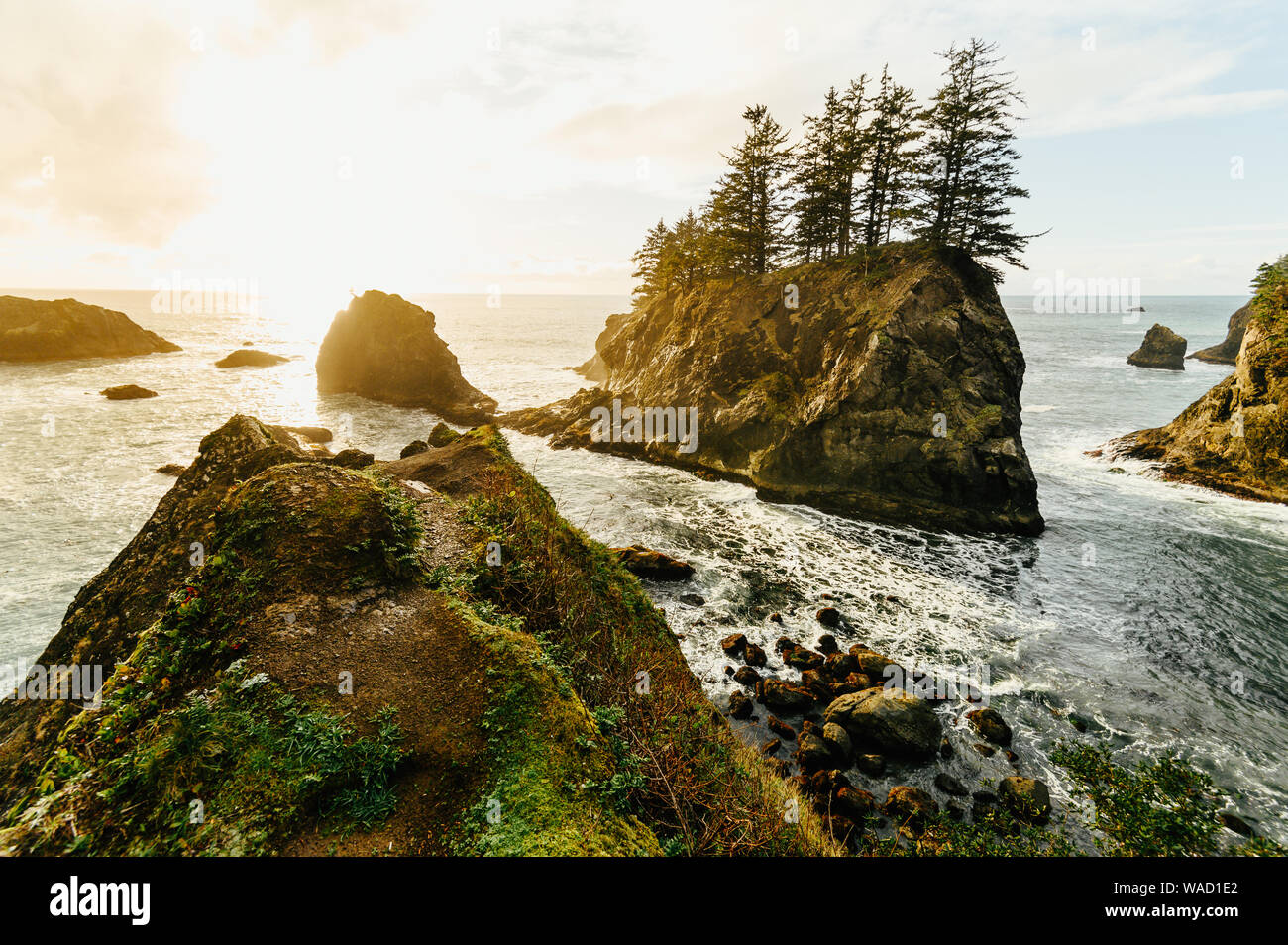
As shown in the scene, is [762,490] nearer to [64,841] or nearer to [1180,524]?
[1180,524]

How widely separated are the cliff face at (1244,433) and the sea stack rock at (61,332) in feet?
411

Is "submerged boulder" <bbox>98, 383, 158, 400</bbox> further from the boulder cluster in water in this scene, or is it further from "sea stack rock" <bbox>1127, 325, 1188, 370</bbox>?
"sea stack rock" <bbox>1127, 325, 1188, 370</bbox>

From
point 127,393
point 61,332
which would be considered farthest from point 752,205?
point 61,332

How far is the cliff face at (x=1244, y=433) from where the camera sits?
29.3 metres

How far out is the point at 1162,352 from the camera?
77.9 m

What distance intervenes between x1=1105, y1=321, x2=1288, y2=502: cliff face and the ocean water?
7.00 feet

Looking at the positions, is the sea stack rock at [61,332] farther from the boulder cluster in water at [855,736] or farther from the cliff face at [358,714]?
the boulder cluster in water at [855,736]

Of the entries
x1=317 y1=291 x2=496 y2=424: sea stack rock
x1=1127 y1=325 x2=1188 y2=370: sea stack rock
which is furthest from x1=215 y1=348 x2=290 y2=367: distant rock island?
x1=1127 y1=325 x2=1188 y2=370: sea stack rock

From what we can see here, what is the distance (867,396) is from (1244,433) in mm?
24659

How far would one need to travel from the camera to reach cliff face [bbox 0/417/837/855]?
568cm

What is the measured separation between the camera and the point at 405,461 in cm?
1786
